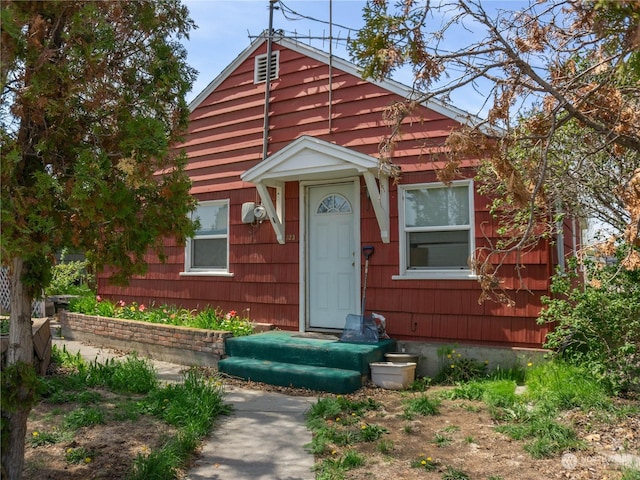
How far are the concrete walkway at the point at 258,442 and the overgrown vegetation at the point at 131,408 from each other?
0.16 metres

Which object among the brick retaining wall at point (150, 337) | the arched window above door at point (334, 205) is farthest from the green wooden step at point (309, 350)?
the arched window above door at point (334, 205)

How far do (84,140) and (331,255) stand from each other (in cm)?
496

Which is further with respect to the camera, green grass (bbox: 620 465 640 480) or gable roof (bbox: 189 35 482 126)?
gable roof (bbox: 189 35 482 126)

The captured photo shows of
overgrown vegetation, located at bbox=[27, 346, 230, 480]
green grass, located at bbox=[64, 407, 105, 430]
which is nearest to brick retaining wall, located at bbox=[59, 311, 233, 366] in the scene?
overgrown vegetation, located at bbox=[27, 346, 230, 480]

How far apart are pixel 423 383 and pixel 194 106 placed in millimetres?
6668

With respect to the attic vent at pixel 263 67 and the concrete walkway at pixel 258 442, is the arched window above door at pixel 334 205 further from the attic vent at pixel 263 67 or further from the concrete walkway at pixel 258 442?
the concrete walkway at pixel 258 442

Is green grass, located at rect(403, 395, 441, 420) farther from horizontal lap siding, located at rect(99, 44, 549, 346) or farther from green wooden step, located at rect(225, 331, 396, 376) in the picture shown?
horizontal lap siding, located at rect(99, 44, 549, 346)

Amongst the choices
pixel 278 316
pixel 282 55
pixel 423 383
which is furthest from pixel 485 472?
pixel 282 55

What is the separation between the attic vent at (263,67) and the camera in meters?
9.02

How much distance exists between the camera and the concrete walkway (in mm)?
3945

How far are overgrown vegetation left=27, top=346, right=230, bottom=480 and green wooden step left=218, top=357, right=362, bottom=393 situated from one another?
42 cm

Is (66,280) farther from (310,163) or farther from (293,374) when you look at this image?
(293,374)

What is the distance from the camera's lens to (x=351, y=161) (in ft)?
23.4

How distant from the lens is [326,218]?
8.17 m
